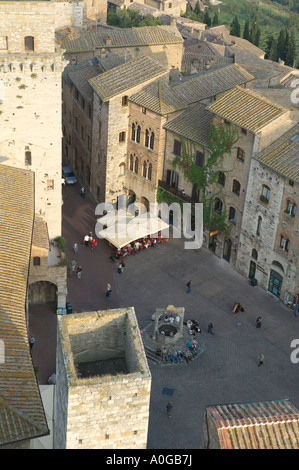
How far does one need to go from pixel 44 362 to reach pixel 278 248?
21.1 meters

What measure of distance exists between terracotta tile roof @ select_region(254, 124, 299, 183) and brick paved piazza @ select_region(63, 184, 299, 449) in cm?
1147

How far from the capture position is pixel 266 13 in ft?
527

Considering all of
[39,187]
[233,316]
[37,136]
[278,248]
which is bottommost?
[233,316]

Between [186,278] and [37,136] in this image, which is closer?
[37,136]

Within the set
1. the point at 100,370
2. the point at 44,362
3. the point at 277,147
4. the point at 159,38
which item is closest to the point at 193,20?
the point at 159,38

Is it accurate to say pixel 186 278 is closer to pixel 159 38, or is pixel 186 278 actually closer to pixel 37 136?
pixel 37 136

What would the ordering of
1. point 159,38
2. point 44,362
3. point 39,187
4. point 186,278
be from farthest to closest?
point 159,38
point 186,278
point 39,187
point 44,362

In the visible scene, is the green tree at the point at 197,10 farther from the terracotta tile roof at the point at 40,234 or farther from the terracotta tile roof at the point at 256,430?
the terracotta tile roof at the point at 256,430

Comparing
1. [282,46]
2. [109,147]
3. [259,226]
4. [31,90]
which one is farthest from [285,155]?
[282,46]

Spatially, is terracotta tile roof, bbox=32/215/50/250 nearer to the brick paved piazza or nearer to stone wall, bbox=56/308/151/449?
the brick paved piazza

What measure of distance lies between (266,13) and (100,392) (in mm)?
141122

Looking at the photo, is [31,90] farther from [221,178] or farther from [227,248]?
[227,248]

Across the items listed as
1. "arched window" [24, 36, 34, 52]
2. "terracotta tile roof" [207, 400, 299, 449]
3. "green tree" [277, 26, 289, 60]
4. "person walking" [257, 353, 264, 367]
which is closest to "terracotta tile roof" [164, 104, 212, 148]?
"arched window" [24, 36, 34, 52]
